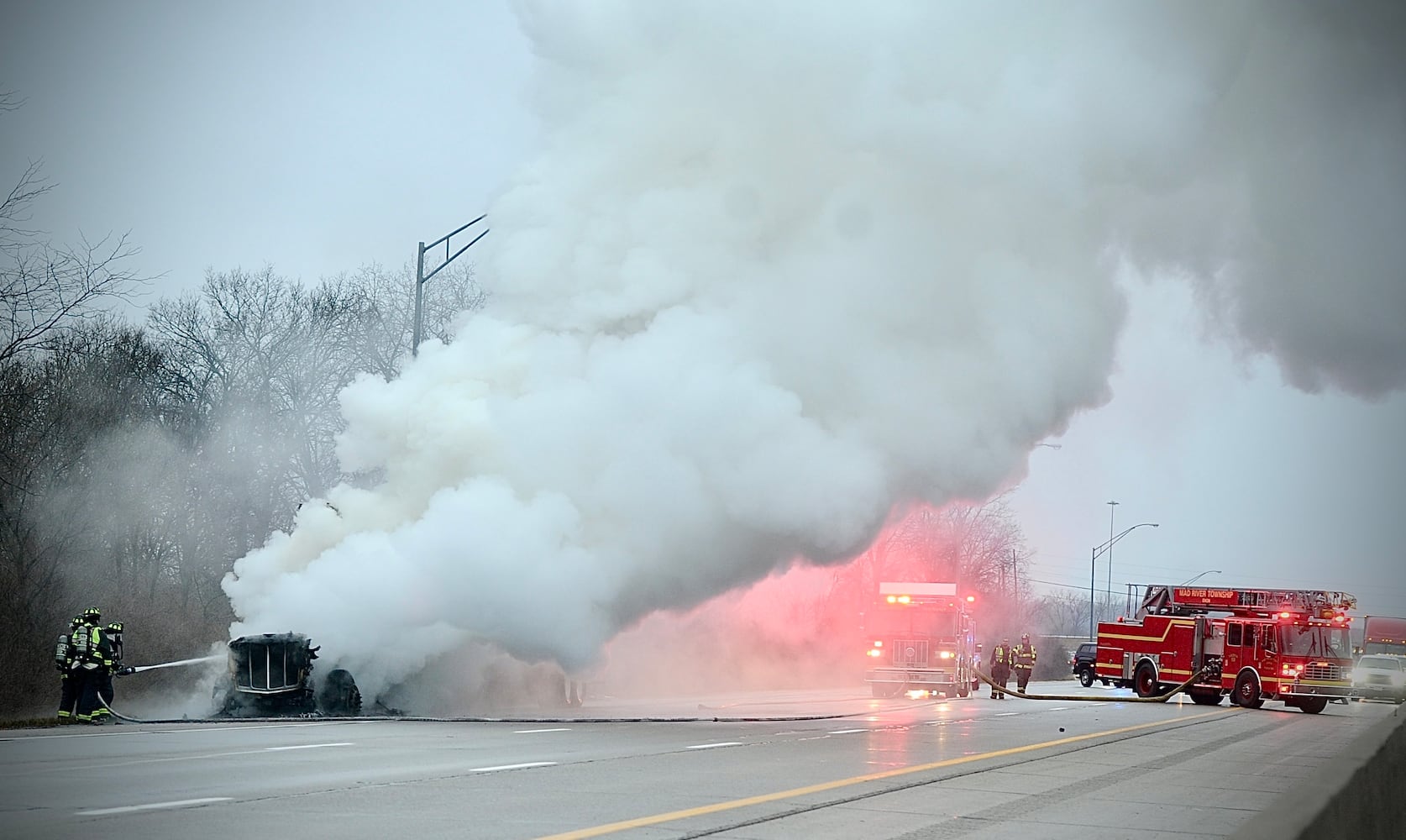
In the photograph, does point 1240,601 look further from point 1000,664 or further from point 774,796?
point 774,796

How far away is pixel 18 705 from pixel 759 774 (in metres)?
18.1

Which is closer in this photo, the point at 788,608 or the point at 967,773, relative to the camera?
the point at 967,773

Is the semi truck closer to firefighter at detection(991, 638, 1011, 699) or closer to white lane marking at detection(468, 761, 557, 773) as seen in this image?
firefighter at detection(991, 638, 1011, 699)

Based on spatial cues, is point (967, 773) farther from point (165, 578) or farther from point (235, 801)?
point (165, 578)

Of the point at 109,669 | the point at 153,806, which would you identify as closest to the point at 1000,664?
the point at 109,669

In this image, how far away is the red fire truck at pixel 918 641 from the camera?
3681 centimetres

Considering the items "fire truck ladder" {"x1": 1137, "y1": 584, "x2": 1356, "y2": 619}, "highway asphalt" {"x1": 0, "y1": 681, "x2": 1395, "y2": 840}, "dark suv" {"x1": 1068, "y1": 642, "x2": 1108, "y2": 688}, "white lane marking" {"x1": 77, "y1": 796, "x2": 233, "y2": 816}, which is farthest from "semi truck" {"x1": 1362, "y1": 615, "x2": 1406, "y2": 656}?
"white lane marking" {"x1": 77, "y1": 796, "x2": 233, "y2": 816}

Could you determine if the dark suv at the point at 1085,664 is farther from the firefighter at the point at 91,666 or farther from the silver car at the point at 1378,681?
the firefighter at the point at 91,666

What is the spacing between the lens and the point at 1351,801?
267 inches

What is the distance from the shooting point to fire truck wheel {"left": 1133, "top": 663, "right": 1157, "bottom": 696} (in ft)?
133

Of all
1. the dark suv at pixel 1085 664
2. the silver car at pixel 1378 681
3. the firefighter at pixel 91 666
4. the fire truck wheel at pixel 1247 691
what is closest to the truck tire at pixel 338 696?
the firefighter at pixel 91 666

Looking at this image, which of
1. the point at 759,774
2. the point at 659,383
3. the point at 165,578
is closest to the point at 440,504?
the point at 659,383

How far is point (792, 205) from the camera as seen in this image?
26094 millimetres

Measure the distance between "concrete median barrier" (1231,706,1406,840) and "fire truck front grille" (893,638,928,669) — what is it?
2660cm
